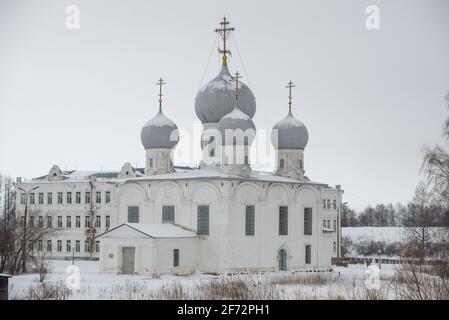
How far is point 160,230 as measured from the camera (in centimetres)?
3847

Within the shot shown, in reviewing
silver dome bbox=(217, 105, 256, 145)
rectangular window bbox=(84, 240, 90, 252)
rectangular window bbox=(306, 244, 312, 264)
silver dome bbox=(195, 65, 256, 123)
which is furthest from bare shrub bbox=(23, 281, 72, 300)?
rectangular window bbox=(84, 240, 90, 252)

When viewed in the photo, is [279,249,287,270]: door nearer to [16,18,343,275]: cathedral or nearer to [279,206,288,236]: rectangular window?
[16,18,343,275]: cathedral

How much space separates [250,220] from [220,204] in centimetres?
198

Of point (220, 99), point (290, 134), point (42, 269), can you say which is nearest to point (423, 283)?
point (42, 269)

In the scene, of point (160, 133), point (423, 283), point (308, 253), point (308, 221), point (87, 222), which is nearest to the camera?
point (423, 283)

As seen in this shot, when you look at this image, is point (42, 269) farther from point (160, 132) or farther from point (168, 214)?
point (160, 132)

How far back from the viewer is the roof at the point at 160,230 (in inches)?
1479

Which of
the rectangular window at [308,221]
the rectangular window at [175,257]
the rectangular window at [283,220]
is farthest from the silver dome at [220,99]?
the rectangular window at [175,257]

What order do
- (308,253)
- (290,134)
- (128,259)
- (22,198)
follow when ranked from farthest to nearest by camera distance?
1. (22,198)
2. (290,134)
3. (308,253)
4. (128,259)

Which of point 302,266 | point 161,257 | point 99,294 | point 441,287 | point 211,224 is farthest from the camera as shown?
point 302,266

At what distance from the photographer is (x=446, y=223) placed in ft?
101

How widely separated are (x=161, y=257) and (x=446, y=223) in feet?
40.1
